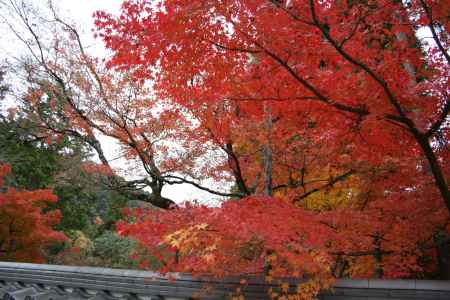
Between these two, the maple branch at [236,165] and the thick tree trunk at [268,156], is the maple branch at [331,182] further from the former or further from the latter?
the maple branch at [236,165]

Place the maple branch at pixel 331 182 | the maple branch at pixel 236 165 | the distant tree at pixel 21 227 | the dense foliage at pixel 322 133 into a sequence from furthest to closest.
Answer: the distant tree at pixel 21 227 → the maple branch at pixel 236 165 → the maple branch at pixel 331 182 → the dense foliage at pixel 322 133

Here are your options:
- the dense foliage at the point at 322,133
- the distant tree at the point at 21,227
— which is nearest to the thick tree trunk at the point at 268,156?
the dense foliage at the point at 322,133

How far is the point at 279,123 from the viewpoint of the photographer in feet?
28.3

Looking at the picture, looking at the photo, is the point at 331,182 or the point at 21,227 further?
the point at 21,227

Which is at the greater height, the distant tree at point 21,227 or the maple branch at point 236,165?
the maple branch at point 236,165

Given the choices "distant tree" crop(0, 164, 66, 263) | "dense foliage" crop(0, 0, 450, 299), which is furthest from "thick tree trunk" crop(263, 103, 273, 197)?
"distant tree" crop(0, 164, 66, 263)

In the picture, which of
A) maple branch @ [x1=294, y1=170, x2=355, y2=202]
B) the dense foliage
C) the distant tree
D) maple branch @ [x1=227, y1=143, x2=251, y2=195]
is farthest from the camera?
the distant tree

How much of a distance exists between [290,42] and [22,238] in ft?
40.5

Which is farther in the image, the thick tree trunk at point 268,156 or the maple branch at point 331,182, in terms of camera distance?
the maple branch at point 331,182

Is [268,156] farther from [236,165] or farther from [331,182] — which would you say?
[331,182]

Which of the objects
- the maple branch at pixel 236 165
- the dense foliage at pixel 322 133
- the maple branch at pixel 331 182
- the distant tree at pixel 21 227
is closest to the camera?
the dense foliage at pixel 322 133

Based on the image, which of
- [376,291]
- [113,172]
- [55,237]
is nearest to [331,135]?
[376,291]

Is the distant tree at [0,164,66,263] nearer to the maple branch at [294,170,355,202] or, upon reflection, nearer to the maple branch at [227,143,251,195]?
the maple branch at [227,143,251,195]

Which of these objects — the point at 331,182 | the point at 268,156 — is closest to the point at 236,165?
the point at 268,156
